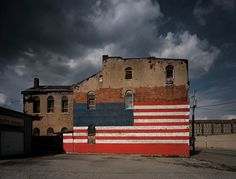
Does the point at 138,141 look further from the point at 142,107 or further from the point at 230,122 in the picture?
the point at 230,122

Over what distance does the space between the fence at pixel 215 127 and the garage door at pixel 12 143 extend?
45795 millimetres

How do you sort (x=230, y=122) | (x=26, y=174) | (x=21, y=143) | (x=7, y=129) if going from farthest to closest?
1. (x=230, y=122)
2. (x=21, y=143)
3. (x=7, y=129)
4. (x=26, y=174)

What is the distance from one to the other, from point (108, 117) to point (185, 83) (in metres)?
8.59

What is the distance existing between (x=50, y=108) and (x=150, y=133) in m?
15.4

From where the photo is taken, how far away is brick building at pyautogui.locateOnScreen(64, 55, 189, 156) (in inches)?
1006

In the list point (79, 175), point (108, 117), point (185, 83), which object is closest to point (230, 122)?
point (185, 83)

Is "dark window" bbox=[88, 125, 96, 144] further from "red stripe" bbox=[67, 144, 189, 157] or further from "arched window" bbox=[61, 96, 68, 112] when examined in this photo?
"arched window" bbox=[61, 96, 68, 112]

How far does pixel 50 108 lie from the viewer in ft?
114

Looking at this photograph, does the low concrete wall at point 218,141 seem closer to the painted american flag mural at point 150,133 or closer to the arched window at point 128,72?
the painted american flag mural at point 150,133

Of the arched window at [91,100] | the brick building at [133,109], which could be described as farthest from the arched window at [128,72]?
the arched window at [91,100]

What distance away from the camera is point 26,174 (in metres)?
12.7

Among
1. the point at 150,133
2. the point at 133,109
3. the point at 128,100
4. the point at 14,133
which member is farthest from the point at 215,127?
the point at 14,133

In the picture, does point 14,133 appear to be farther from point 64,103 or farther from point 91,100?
point 64,103

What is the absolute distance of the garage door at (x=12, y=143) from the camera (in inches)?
865
